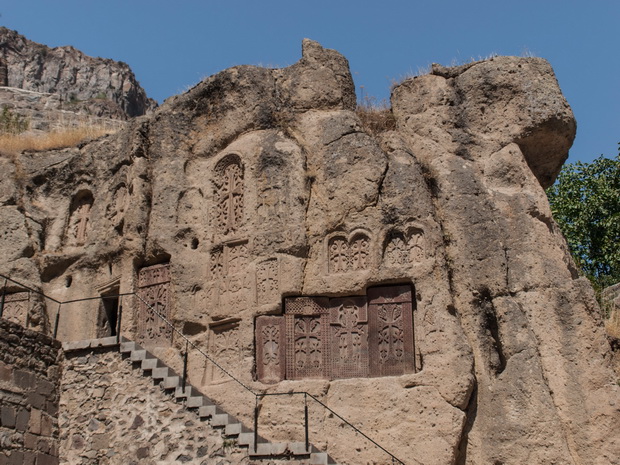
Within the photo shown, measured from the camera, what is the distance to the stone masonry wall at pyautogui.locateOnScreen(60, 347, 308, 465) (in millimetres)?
13633

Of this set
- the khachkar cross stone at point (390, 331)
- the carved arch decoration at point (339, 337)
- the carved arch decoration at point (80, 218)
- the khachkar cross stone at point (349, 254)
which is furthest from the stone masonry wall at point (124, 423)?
the carved arch decoration at point (80, 218)

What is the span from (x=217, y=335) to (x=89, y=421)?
3322 millimetres

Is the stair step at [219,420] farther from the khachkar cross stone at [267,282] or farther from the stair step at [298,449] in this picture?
the khachkar cross stone at [267,282]

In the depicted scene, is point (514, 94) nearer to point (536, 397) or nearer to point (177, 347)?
point (536, 397)

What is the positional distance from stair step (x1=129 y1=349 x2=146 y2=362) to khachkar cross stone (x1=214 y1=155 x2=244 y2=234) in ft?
13.0

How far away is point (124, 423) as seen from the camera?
47.3 ft

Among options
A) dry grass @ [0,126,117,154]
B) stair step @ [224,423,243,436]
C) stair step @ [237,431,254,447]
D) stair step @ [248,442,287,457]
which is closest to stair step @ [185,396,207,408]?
stair step @ [224,423,243,436]

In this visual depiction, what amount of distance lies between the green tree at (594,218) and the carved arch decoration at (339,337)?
48.4ft

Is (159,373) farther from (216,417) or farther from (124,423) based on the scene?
(216,417)

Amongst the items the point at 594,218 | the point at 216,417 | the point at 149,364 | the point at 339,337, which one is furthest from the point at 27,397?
the point at 594,218

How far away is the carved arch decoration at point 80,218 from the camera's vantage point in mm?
20406

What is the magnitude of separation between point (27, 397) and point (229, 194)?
608 cm

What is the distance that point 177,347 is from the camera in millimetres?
17312

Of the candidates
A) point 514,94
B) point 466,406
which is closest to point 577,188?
point 514,94
